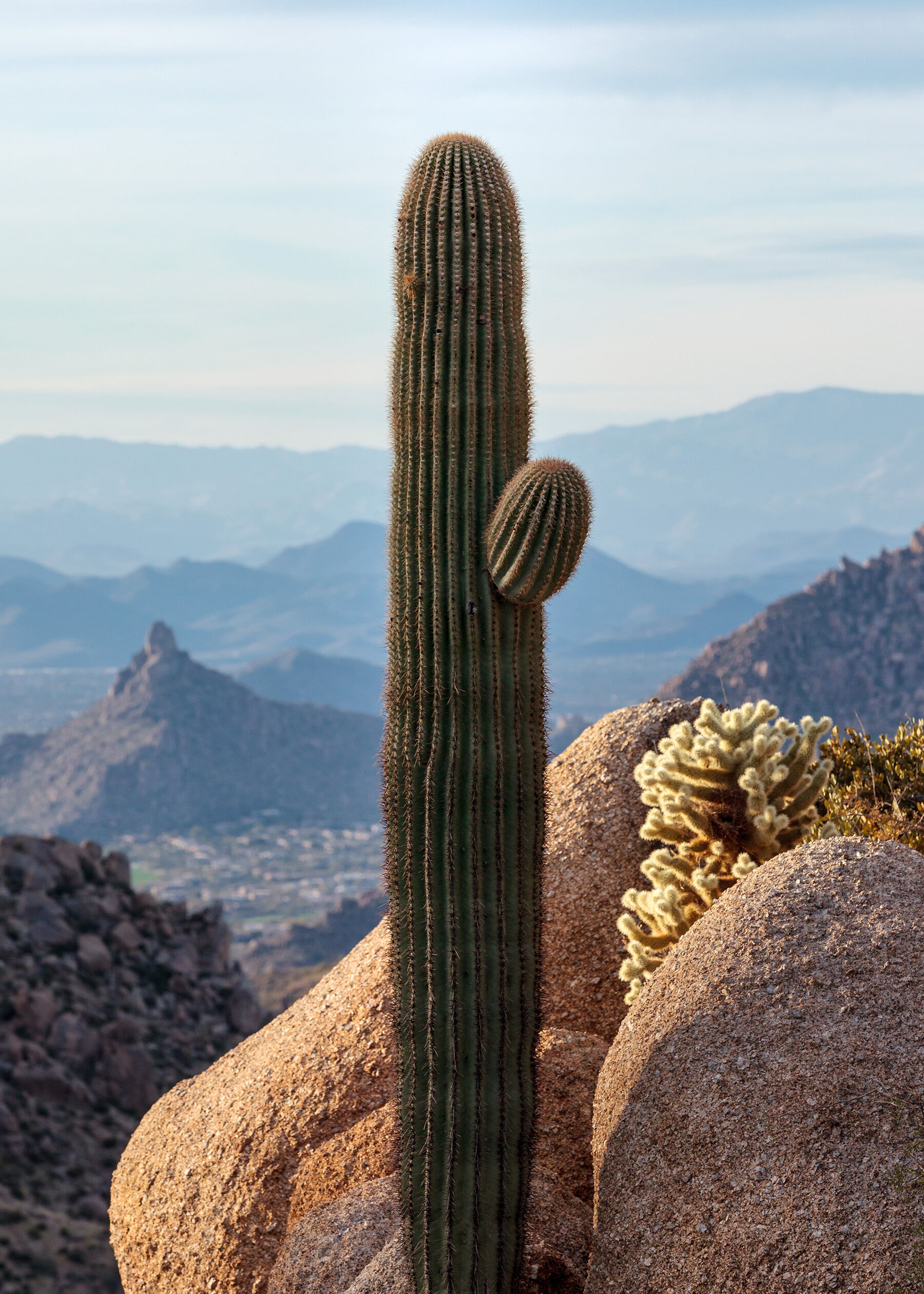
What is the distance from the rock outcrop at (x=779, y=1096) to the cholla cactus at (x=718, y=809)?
116 cm

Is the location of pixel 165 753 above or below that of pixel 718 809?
below

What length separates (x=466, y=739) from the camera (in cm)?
657

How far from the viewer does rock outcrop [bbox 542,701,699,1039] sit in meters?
9.81

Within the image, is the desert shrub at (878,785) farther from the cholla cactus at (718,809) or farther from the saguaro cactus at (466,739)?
the saguaro cactus at (466,739)

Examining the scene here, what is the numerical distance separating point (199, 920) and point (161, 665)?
112319mm

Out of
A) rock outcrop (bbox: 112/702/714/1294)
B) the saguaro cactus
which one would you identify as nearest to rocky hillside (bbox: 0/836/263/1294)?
rock outcrop (bbox: 112/702/714/1294)

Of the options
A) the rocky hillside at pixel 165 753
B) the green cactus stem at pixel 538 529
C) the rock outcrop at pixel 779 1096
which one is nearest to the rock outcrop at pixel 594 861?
the rock outcrop at pixel 779 1096

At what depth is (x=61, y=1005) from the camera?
111 ft

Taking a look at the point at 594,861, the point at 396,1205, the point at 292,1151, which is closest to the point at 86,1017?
the point at 292,1151

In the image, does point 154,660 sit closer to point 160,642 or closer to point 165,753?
point 160,642

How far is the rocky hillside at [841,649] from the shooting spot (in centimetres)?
8075

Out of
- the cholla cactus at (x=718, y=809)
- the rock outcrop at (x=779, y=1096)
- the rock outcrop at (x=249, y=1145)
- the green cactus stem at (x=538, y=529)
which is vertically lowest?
the rock outcrop at (x=249, y=1145)

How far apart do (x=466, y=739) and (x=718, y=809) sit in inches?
93.3

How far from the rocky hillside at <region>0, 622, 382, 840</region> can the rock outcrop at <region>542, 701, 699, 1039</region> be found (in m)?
135
